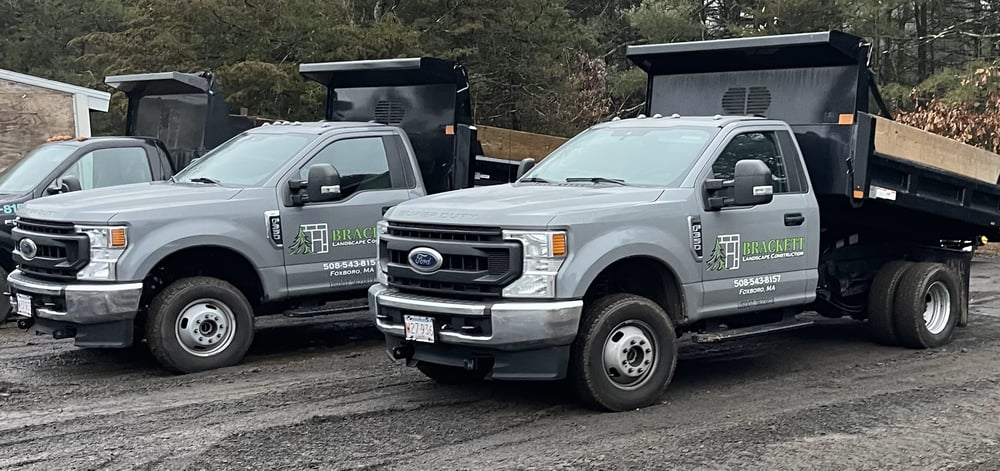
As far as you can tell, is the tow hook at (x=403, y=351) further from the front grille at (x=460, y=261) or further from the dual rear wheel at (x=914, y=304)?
the dual rear wheel at (x=914, y=304)

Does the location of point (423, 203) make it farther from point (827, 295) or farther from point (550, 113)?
point (550, 113)

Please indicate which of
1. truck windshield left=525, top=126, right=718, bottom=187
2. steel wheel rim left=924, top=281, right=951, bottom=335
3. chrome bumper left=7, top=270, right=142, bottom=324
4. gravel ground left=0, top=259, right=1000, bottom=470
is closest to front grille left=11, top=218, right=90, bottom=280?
chrome bumper left=7, top=270, right=142, bottom=324

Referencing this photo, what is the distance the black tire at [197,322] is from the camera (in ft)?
26.7

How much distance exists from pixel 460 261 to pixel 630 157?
72.8 inches

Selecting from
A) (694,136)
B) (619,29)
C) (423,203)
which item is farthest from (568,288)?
(619,29)

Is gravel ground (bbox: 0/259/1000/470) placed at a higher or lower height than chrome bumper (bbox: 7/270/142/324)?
lower

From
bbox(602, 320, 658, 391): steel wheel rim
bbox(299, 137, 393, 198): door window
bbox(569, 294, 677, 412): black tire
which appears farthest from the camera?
bbox(299, 137, 393, 198): door window

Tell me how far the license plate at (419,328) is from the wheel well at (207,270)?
220 centimetres

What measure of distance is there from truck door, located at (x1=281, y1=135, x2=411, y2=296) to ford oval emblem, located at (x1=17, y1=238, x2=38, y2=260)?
1.92m

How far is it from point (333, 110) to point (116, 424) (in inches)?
215

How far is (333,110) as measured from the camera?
11.5 metres

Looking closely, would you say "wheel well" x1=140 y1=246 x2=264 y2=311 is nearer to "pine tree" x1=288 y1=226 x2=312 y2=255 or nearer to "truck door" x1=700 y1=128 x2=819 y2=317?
"pine tree" x1=288 y1=226 x2=312 y2=255

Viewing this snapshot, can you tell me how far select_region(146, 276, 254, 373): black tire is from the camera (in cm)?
815

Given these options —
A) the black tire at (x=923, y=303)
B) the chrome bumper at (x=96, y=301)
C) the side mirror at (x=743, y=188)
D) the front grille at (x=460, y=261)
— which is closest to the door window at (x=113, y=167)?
the chrome bumper at (x=96, y=301)
